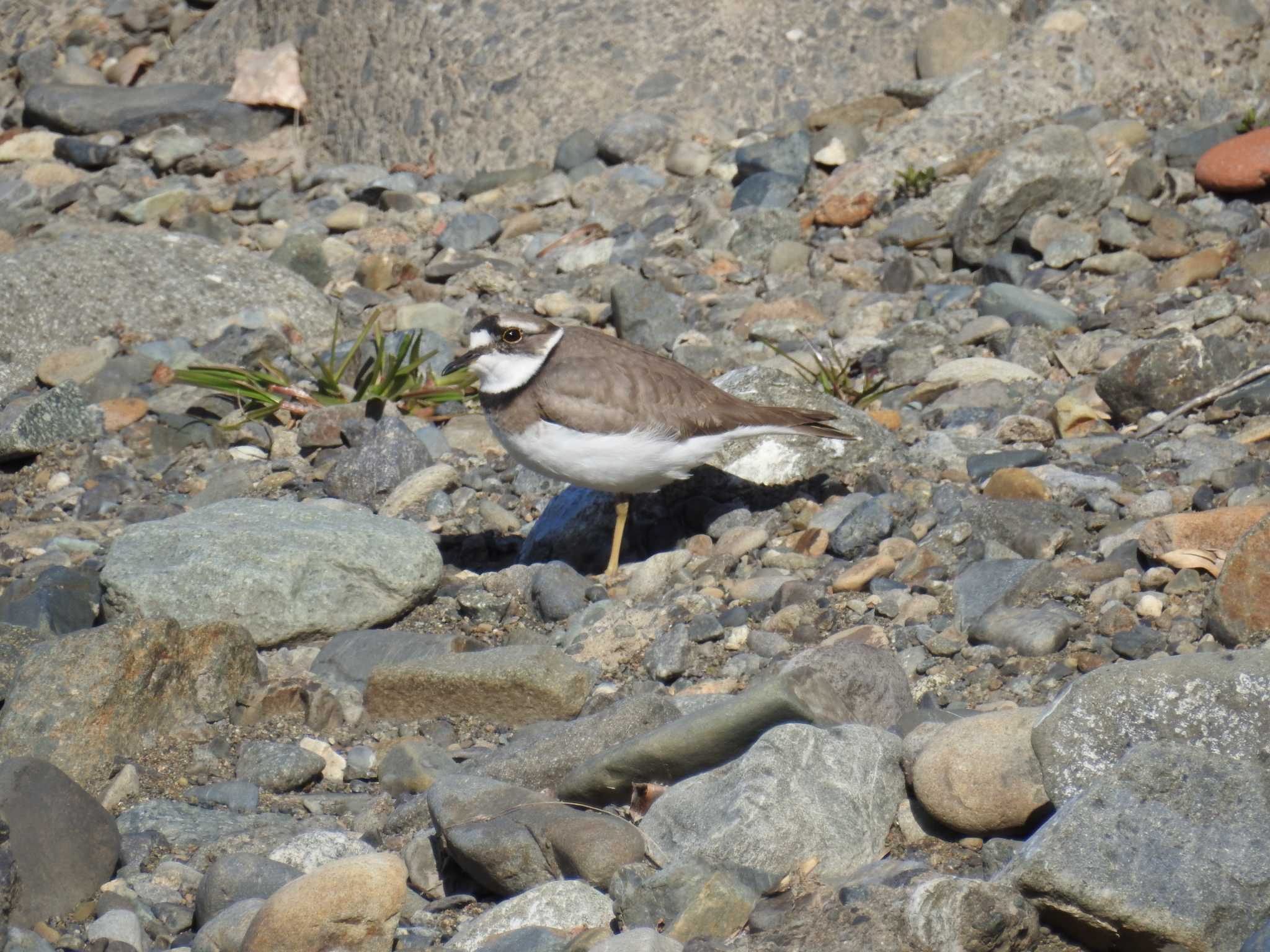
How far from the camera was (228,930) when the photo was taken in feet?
12.6

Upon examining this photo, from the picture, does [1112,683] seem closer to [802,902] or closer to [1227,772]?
[1227,772]

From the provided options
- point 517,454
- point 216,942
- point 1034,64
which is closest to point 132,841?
point 216,942

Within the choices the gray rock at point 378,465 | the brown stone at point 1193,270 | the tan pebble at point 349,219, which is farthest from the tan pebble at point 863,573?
the tan pebble at point 349,219

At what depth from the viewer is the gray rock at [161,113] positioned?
1272 centimetres

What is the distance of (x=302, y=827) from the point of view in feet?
15.3

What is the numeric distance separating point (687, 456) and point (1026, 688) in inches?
80.5

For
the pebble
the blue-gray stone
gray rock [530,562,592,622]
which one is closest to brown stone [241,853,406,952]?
the pebble

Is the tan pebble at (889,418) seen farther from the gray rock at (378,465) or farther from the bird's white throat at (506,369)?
the gray rock at (378,465)

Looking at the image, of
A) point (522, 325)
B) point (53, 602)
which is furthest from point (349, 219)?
point (53, 602)

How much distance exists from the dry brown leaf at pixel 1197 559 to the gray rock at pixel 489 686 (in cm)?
228

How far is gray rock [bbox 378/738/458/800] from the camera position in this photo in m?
4.86

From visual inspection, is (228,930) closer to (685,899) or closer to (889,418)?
(685,899)

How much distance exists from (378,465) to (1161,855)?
5229mm

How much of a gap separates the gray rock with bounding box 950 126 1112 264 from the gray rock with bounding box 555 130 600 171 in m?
3.29
